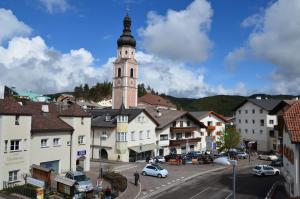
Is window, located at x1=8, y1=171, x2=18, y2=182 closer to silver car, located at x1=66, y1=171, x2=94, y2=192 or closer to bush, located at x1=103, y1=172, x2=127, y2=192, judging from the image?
silver car, located at x1=66, y1=171, x2=94, y2=192

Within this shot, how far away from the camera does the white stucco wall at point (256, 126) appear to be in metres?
74.2

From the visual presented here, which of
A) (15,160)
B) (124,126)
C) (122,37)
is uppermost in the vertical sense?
(122,37)

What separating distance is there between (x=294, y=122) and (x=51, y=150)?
25836 millimetres

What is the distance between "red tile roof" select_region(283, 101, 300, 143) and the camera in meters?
25.0

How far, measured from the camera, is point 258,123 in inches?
3004

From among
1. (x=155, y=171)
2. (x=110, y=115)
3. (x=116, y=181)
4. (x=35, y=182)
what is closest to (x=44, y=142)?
(x=35, y=182)

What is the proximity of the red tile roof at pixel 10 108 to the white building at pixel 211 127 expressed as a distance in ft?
152

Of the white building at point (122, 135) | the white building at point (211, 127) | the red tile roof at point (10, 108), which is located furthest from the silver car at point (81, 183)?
the white building at point (211, 127)

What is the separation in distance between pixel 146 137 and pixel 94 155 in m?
9.57

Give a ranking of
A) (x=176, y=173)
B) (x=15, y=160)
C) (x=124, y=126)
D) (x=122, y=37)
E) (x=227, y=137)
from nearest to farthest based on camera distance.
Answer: (x=15, y=160)
(x=176, y=173)
(x=124, y=126)
(x=227, y=137)
(x=122, y=37)

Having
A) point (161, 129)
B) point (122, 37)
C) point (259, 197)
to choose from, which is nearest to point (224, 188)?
point (259, 197)

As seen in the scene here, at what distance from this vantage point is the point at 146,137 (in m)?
57.7

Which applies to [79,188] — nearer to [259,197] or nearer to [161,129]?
[259,197]

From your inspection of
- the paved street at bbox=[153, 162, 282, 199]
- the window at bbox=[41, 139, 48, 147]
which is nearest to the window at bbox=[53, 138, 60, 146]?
the window at bbox=[41, 139, 48, 147]
